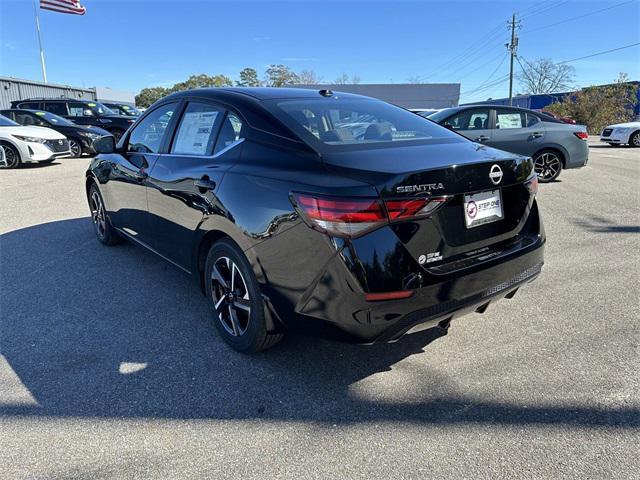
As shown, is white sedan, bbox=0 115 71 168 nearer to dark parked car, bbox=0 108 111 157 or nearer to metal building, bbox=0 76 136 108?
dark parked car, bbox=0 108 111 157

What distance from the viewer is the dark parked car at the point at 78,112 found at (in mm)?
16391

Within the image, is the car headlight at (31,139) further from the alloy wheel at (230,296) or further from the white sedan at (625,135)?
the white sedan at (625,135)

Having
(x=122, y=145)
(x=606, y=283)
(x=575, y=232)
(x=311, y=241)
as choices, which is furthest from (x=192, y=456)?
(x=575, y=232)

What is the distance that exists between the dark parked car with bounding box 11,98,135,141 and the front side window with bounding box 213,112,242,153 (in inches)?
588

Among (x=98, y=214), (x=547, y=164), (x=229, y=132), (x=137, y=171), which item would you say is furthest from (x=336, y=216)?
(x=547, y=164)

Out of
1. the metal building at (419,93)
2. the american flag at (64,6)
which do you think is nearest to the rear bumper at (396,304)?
the american flag at (64,6)

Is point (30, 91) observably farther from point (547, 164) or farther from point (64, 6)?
point (547, 164)

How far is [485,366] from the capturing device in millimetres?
2803

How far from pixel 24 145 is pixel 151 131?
9.74 metres

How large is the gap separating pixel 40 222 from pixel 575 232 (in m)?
7.12

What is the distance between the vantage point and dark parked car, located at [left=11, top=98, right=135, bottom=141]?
1639 centimetres

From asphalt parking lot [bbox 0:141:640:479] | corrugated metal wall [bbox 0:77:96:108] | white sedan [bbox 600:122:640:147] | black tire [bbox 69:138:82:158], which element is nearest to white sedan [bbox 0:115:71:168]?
black tire [bbox 69:138:82:158]

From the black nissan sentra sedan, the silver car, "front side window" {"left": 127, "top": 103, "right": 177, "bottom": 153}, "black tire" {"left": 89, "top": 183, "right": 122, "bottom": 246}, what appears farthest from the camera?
the silver car

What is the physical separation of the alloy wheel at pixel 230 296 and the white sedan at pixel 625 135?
21.7 meters
